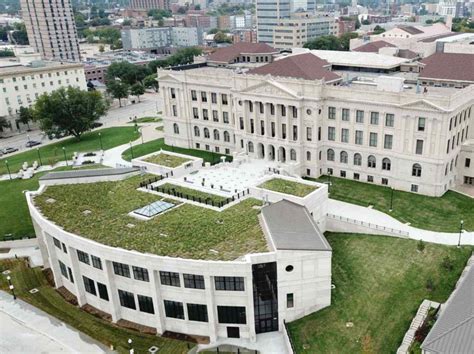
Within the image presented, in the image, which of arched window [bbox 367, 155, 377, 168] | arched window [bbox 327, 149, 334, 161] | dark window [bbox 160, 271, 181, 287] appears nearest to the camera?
dark window [bbox 160, 271, 181, 287]

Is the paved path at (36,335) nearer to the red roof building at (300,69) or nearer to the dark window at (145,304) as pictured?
the dark window at (145,304)

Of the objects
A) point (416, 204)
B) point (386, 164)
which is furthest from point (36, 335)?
point (386, 164)

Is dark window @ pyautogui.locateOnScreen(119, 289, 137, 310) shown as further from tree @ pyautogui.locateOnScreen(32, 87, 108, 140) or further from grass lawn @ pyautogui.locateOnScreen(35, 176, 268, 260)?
tree @ pyautogui.locateOnScreen(32, 87, 108, 140)

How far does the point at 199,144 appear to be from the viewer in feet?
378

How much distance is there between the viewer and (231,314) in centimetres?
5500

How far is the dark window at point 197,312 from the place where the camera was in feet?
181

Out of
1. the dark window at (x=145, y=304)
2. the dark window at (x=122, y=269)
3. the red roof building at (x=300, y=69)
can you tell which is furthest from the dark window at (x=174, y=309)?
the red roof building at (x=300, y=69)

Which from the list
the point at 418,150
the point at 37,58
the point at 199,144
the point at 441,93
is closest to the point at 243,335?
the point at 418,150

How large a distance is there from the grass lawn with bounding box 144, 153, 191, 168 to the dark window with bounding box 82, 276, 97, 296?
89.3 feet

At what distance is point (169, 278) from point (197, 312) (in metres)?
5.11

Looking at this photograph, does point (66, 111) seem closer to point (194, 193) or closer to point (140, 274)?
point (194, 193)

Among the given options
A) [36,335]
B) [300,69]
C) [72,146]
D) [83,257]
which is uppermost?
[300,69]

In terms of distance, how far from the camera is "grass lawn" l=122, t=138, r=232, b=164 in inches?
4290

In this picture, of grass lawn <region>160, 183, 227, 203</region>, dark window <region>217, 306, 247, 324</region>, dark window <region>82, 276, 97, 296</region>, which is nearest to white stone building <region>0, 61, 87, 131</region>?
grass lawn <region>160, 183, 227, 203</region>
